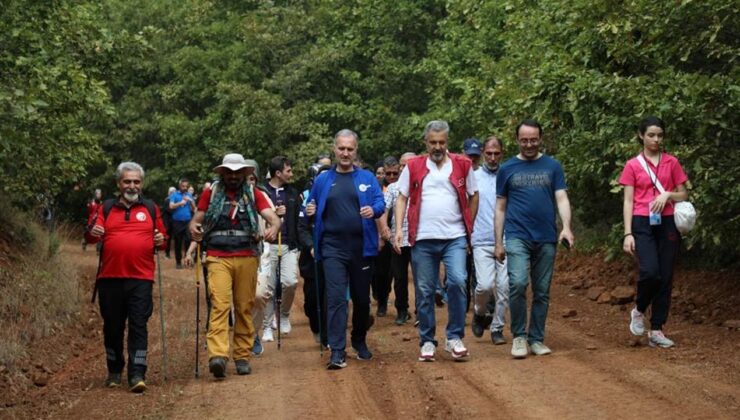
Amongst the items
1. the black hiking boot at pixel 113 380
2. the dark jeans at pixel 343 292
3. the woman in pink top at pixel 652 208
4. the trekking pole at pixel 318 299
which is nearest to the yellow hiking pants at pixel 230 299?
the dark jeans at pixel 343 292

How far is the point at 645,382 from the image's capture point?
957 cm

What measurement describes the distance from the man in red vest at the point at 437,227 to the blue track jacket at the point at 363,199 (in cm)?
30

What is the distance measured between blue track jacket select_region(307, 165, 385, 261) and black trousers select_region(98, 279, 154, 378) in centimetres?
167

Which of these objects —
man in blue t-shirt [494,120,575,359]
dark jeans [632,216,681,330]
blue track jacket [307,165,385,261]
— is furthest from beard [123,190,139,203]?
dark jeans [632,216,681,330]

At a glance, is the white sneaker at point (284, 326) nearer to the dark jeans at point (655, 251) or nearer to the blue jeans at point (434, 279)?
the blue jeans at point (434, 279)

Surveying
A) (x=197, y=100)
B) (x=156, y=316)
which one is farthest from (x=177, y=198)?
(x=197, y=100)

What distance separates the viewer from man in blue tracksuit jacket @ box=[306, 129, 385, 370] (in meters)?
11.3

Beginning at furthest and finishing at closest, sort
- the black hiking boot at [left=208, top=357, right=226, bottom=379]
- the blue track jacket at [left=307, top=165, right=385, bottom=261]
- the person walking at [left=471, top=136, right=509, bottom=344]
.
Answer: the person walking at [left=471, top=136, right=509, bottom=344]
the blue track jacket at [left=307, top=165, right=385, bottom=261]
the black hiking boot at [left=208, top=357, right=226, bottom=379]

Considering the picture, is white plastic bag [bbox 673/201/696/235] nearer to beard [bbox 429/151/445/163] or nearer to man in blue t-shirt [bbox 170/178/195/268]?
beard [bbox 429/151/445/163]

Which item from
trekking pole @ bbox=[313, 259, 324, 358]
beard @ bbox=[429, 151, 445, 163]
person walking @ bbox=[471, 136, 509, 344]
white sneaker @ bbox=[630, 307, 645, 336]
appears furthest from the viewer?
trekking pole @ bbox=[313, 259, 324, 358]

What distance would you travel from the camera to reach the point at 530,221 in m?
11.1

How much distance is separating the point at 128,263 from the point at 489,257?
3.73m

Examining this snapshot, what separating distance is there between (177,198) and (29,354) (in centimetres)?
1592

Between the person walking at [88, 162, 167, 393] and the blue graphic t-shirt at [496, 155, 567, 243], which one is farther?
the blue graphic t-shirt at [496, 155, 567, 243]
